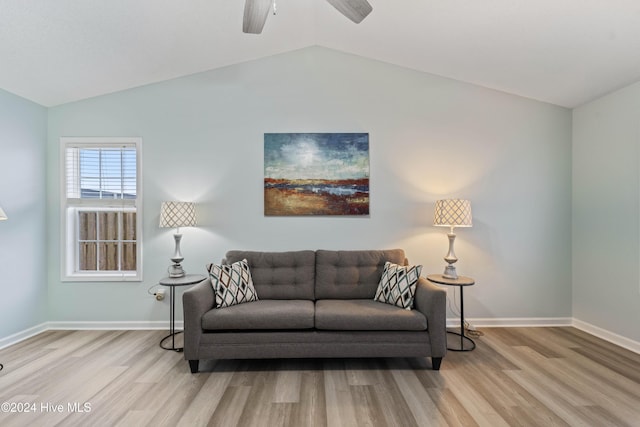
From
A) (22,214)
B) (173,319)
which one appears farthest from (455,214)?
(22,214)

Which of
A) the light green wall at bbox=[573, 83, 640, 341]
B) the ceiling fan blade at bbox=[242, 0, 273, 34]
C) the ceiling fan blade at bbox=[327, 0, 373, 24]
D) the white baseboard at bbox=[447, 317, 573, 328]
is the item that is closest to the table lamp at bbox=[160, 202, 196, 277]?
the ceiling fan blade at bbox=[242, 0, 273, 34]

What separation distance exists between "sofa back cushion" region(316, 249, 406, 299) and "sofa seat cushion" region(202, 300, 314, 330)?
1.56 feet

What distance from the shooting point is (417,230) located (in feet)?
11.2

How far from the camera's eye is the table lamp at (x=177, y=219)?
2977 mm

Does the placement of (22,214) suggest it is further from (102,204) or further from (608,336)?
(608,336)

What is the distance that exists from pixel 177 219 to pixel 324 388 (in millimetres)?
2089

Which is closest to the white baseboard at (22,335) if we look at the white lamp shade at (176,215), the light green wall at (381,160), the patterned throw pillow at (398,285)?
the light green wall at (381,160)

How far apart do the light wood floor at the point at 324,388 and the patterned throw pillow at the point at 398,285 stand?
0.53 metres

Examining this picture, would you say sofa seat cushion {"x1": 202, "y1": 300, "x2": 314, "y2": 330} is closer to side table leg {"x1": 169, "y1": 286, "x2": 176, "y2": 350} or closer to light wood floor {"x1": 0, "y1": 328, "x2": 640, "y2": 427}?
light wood floor {"x1": 0, "y1": 328, "x2": 640, "y2": 427}

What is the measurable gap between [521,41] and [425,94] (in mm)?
1020

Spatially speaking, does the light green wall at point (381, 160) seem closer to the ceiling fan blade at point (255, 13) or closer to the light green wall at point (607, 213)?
the light green wall at point (607, 213)

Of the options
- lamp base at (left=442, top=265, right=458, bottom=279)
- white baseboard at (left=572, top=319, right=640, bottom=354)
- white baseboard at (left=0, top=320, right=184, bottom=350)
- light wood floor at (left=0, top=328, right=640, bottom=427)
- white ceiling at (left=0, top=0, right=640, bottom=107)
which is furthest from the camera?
white baseboard at (left=0, top=320, right=184, bottom=350)

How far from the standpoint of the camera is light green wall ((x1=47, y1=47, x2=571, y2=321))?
3.39m

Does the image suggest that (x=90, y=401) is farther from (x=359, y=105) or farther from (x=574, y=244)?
(x=574, y=244)
